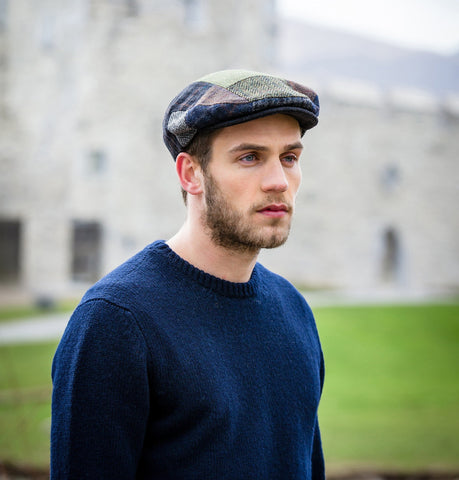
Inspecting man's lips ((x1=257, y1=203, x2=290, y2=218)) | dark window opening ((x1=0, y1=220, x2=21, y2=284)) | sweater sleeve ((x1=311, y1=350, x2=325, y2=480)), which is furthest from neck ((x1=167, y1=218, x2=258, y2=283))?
dark window opening ((x1=0, y1=220, x2=21, y2=284))

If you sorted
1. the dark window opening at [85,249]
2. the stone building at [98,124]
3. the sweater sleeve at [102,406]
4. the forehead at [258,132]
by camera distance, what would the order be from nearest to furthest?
the sweater sleeve at [102,406] → the forehead at [258,132] → the stone building at [98,124] → the dark window opening at [85,249]

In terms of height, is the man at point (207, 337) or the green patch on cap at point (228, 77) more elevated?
the green patch on cap at point (228, 77)

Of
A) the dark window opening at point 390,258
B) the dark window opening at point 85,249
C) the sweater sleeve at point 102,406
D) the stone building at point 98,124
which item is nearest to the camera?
the sweater sleeve at point 102,406

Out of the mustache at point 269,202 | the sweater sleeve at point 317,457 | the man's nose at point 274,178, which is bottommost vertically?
the sweater sleeve at point 317,457

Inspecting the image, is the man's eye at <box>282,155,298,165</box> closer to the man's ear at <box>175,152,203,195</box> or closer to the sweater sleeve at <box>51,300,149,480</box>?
the man's ear at <box>175,152,203,195</box>

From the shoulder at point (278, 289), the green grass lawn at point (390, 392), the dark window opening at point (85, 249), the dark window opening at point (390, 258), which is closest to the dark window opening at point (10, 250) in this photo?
the dark window opening at point (85, 249)

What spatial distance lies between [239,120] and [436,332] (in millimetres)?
7452

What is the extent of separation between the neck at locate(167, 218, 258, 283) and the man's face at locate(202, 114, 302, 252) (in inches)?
1.5

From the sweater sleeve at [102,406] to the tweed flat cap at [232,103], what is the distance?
16.0 inches

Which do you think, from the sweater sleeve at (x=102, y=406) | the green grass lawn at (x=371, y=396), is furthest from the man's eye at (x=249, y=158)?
the green grass lawn at (x=371, y=396)

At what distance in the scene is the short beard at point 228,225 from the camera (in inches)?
42.6

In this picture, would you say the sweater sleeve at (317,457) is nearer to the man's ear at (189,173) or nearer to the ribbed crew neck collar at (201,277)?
the ribbed crew neck collar at (201,277)

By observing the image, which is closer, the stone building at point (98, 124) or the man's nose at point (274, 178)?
the man's nose at point (274, 178)

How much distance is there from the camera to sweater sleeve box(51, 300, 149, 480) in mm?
935
